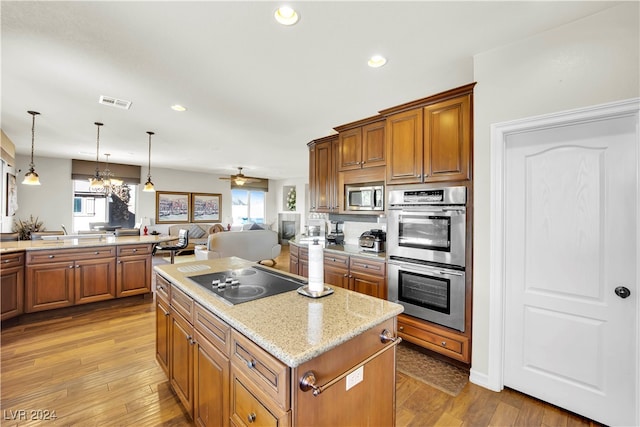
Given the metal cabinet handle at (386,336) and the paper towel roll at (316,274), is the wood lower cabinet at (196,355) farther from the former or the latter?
the metal cabinet handle at (386,336)

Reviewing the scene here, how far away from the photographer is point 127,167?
7867 mm

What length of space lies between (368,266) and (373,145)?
1425 mm

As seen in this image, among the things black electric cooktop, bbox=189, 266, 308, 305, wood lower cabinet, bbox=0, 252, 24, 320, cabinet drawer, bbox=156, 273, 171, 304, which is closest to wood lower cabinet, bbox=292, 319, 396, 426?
black electric cooktop, bbox=189, 266, 308, 305

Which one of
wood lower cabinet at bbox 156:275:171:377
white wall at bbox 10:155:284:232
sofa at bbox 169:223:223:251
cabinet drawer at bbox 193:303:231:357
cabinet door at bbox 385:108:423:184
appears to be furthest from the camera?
sofa at bbox 169:223:223:251

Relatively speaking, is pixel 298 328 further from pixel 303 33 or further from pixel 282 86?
pixel 282 86

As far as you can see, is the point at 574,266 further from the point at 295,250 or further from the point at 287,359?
the point at 295,250

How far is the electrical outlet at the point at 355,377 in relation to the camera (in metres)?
1.20

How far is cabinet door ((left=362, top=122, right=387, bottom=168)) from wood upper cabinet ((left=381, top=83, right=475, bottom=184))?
0.93 feet

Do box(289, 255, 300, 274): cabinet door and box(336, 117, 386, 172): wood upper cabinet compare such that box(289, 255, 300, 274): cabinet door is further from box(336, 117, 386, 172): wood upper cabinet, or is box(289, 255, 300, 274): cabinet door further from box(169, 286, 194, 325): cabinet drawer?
box(169, 286, 194, 325): cabinet drawer

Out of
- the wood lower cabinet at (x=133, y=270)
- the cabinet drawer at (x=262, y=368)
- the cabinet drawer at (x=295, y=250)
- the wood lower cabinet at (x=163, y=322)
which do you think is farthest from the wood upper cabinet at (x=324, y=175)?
the cabinet drawer at (x=262, y=368)

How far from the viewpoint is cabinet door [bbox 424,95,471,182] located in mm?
2322

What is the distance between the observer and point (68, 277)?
360 centimetres

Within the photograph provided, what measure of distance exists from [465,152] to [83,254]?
4.74 meters

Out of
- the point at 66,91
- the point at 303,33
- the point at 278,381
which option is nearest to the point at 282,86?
the point at 303,33
